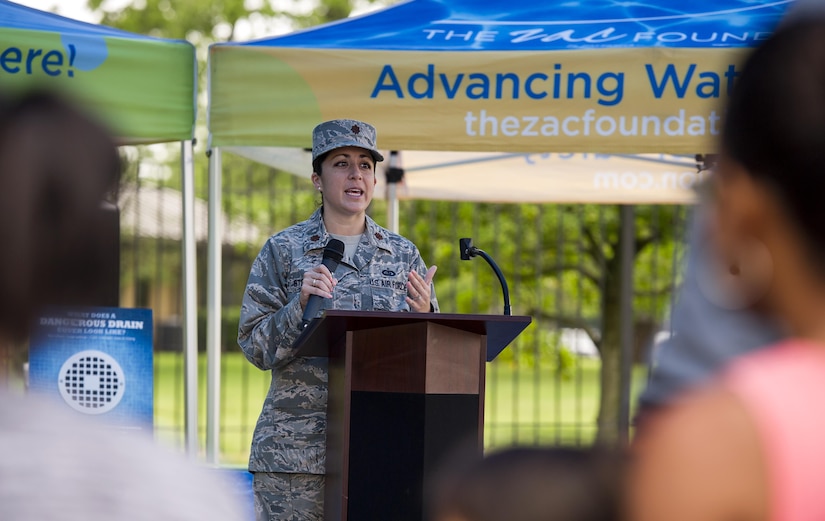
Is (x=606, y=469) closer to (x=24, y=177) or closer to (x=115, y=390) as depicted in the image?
(x=24, y=177)

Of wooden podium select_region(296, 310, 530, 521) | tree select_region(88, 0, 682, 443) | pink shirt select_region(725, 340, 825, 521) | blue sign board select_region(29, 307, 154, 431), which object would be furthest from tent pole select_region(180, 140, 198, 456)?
tree select_region(88, 0, 682, 443)

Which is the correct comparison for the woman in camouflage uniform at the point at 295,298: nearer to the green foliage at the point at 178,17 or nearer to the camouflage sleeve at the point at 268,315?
the camouflage sleeve at the point at 268,315

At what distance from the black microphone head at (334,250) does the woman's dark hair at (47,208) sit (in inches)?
117

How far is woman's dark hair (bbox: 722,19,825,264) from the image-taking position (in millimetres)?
883

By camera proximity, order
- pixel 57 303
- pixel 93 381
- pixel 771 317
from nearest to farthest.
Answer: pixel 771 317 → pixel 57 303 → pixel 93 381

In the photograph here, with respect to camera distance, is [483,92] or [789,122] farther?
[483,92]

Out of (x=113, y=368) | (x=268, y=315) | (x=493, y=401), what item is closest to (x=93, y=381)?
(x=113, y=368)

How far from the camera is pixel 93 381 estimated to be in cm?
498

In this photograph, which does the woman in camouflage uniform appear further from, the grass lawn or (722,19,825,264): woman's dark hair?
the grass lawn

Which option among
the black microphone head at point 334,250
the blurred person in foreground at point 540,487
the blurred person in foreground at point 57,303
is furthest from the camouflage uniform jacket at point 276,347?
the blurred person in foreground at point 540,487

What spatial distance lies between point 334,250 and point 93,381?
64.3 inches

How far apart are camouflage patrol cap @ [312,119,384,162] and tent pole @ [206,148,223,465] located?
87 cm

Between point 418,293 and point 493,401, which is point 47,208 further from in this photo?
point 493,401

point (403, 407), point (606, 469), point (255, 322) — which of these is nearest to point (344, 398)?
point (403, 407)
